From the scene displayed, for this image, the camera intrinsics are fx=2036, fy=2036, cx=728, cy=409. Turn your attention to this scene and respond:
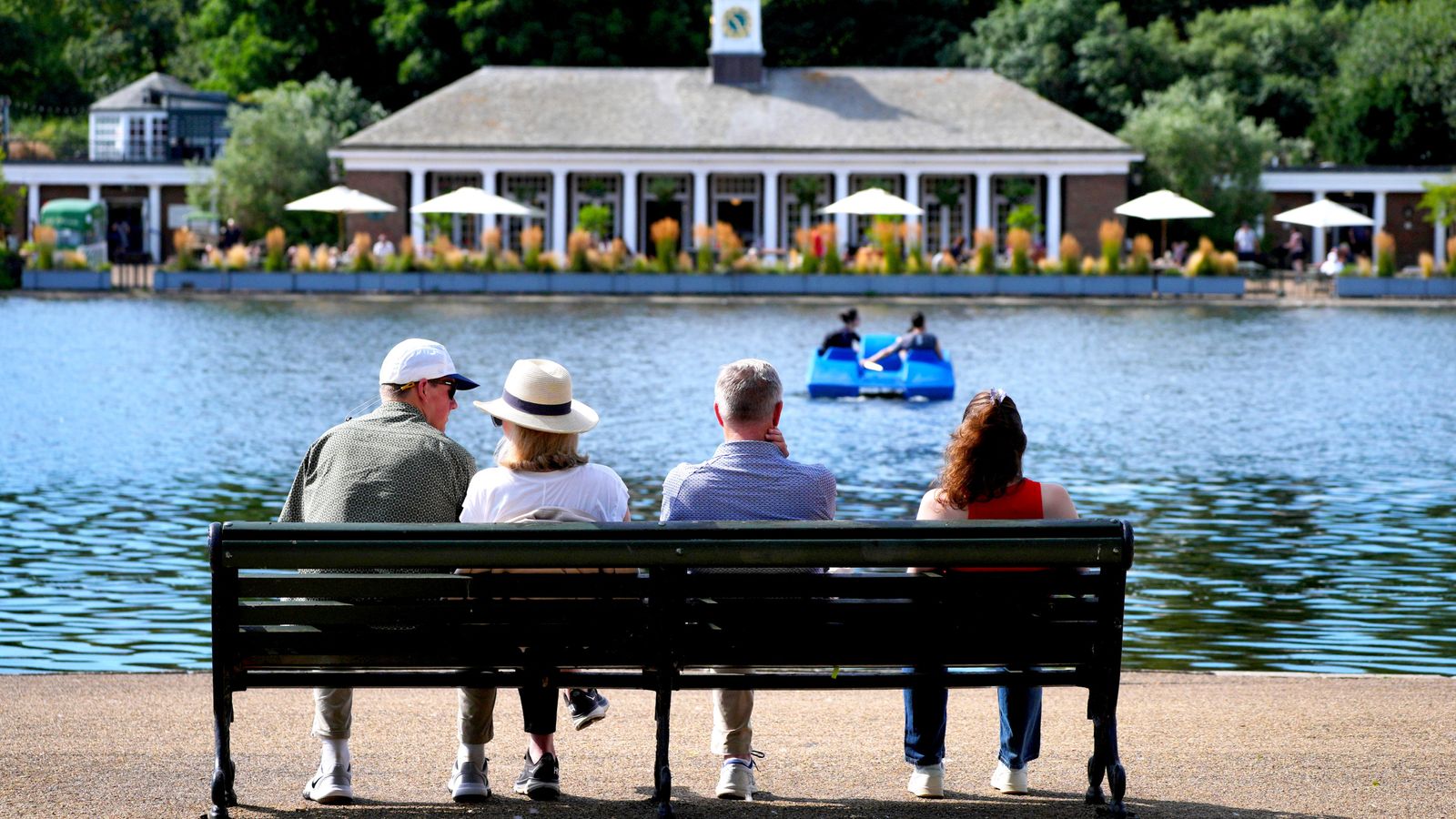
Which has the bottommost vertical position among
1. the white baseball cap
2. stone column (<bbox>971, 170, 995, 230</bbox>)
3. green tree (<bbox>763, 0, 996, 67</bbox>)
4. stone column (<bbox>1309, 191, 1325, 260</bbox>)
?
the white baseball cap

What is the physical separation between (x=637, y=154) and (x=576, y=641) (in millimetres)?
55810

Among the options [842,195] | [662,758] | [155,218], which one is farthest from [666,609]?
[155,218]

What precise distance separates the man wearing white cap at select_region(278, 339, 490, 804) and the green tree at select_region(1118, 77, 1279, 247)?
5693 centimetres

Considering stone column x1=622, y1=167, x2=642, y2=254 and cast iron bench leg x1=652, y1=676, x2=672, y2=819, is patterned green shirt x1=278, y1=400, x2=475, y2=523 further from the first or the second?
→ stone column x1=622, y1=167, x2=642, y2=254

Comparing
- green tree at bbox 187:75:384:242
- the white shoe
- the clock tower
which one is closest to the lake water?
the white shoe

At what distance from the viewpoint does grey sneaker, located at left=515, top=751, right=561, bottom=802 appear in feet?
19.1

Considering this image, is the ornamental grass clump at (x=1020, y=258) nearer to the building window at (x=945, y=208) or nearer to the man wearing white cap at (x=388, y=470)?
the building window at (x=945, y=208)

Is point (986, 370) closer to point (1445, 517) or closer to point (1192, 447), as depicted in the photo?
point (1192, 447)

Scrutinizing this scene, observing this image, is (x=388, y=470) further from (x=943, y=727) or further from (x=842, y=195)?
(x=842, y=195)

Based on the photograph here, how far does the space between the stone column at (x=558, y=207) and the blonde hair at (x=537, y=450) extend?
56082 mm

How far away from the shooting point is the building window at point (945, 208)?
6203cm

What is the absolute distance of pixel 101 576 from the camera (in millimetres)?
11914

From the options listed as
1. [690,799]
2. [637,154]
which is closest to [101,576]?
[690,799]

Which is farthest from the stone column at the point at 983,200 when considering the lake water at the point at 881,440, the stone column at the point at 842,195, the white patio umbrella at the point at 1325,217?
the lake water at the point at 881,440
